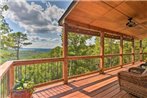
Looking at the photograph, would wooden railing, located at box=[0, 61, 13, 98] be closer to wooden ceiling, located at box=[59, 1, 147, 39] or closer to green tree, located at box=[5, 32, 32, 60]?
wooden ceiling, located at box=[59, 1, 147, 39]

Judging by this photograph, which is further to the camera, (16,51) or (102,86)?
(16,51)

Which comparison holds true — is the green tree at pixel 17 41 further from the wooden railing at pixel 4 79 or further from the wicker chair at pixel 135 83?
the wicker chair at pixel 135 83

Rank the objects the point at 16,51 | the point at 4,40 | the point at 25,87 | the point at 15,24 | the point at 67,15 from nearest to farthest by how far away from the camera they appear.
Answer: the point at 25,87 < the point at 67,15 < the point at 4,40 < the point at 16,51 < the point at 15,24

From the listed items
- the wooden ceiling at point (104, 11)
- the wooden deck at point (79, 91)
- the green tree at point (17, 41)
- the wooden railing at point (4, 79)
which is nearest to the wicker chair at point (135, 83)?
the wooden deck at point (79, 91)

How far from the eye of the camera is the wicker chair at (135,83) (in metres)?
3.37

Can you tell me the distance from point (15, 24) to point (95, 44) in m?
10.2

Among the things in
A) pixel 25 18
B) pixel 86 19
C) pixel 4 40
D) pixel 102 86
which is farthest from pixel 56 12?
pixel 102 86

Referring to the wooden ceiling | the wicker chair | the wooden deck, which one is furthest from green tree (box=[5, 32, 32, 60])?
the wicker chair

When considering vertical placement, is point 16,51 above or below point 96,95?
above

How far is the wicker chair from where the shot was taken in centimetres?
337

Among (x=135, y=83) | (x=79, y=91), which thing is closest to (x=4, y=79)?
(x=79, y=91)

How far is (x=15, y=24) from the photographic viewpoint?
16.9 metres

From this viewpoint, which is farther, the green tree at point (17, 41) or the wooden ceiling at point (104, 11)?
the green tree at point (17, 41)

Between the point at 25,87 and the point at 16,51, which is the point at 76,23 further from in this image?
the point at 16,51
